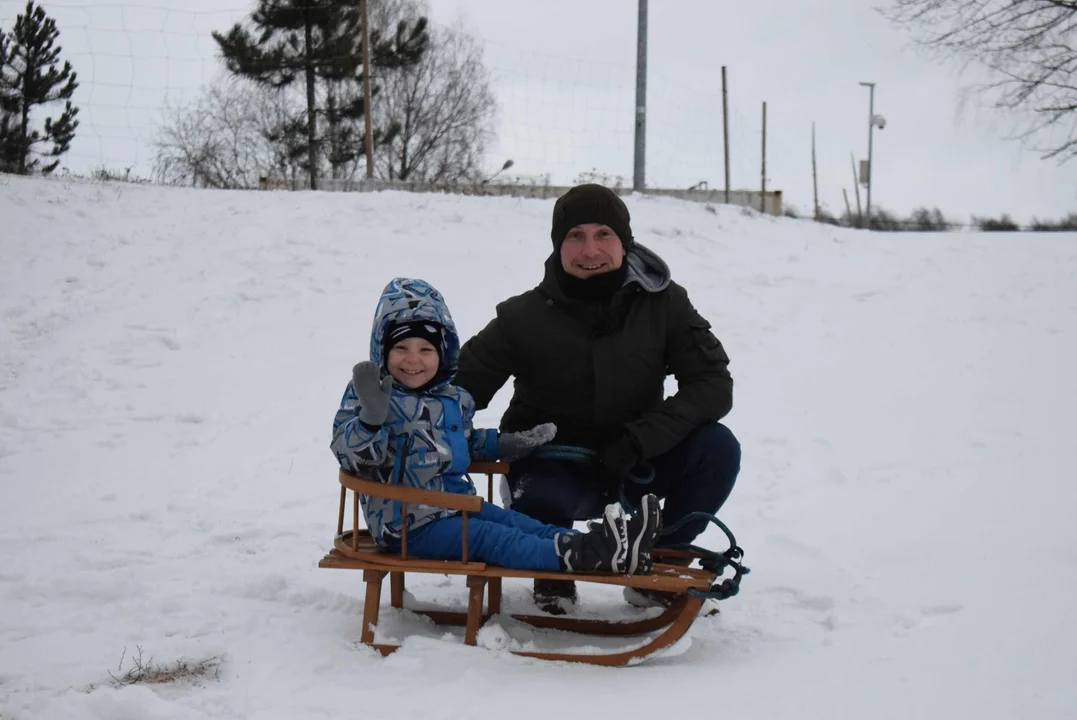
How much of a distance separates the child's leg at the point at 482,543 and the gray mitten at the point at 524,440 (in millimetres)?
284

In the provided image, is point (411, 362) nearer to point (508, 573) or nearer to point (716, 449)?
point (508, 573)

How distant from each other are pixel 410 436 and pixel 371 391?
29 cm

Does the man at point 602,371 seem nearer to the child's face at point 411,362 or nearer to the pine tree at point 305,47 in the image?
the child's face at point 411,362

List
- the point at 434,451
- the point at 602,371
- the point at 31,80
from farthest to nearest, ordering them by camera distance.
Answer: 1. the point at 31,80
2. the point at 602,371
3. the point at 434,451

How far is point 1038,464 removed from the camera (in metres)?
5.13

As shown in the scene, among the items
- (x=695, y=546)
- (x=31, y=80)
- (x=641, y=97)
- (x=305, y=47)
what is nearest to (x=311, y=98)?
(x=305, y=47)

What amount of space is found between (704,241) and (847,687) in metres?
8.30

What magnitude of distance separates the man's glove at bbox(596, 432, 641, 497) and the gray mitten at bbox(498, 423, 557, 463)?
190mm

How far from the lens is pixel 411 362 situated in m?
3.09

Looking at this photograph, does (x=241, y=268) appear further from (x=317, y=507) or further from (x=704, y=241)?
(x=704, y=241)

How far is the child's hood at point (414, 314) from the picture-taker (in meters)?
3.11

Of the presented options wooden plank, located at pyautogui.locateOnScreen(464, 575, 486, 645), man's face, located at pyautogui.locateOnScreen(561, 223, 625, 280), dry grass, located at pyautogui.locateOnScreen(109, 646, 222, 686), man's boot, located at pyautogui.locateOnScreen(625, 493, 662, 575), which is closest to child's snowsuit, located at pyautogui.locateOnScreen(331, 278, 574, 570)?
wooden plank, located at pyautogui.locateOnScreen(464, 575, 486, 645)

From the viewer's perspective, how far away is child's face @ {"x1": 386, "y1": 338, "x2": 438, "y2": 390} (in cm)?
309

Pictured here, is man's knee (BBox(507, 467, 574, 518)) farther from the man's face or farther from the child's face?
the man's face
